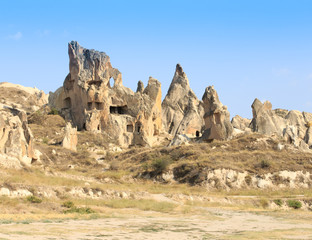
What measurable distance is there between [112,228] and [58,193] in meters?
7.81

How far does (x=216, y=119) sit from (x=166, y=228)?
30.0 m

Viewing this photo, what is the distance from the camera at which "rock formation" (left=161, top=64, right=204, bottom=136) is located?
65.5 m

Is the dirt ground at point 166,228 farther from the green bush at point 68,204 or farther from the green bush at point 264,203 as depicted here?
the green bush at point 264,203

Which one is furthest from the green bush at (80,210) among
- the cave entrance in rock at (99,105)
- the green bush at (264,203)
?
the cave entrance in rock at (99,105)

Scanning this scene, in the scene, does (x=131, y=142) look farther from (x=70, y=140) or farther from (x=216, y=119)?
(x=216, y=119)

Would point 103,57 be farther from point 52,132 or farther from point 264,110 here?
point 264,110

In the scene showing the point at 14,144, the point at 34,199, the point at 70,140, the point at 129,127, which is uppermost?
the point at 129,127

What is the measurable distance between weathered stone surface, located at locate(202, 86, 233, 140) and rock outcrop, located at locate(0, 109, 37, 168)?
59.0 ft

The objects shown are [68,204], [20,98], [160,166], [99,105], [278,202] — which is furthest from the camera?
[20,98]

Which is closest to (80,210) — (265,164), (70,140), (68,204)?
(68,204)

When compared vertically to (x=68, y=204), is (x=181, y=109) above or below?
above

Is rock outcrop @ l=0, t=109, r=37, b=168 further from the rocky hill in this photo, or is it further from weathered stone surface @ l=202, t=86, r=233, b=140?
weathered stone surface @ l=202, t=86, r=233, b=140

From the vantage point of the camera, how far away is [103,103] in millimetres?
56375

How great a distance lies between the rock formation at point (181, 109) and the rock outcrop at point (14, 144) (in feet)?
107
